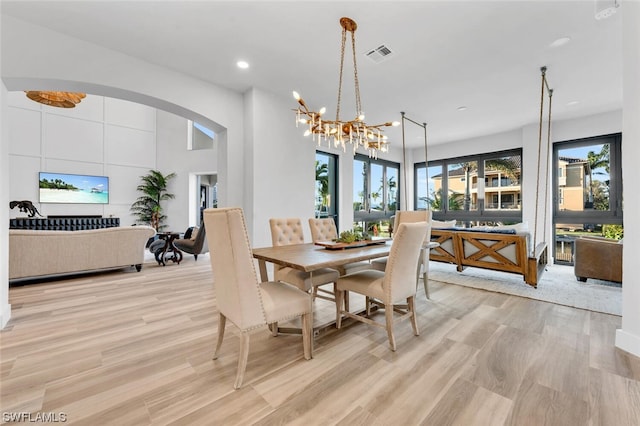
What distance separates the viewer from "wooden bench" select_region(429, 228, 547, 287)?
3889 millimetres

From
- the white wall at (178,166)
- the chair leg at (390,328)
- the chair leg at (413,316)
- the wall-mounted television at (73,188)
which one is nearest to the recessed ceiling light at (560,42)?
the chair leg at (413,316)

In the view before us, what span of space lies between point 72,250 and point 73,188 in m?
4.34

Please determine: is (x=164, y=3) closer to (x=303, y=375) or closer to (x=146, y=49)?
(x=146, y=49)

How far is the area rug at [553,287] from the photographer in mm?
3213

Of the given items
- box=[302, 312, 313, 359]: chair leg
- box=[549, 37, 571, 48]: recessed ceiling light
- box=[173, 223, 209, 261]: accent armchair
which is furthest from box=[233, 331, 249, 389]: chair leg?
box=[549, 37, 571, 48]: recessed ceiling light

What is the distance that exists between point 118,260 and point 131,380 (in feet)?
11.8

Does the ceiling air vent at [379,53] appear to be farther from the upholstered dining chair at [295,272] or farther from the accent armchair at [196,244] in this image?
the accent armchair at [196,244]

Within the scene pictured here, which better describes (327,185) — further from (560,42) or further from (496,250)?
(560,42)

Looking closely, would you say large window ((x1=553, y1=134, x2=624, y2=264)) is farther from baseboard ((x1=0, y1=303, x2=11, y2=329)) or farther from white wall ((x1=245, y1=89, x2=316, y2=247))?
baseboard ((x1=0, y1=303, x2=11, y2=329))

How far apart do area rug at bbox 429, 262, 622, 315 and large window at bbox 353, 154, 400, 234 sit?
8.80 ft

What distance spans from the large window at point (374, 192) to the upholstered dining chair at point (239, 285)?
17.5ft

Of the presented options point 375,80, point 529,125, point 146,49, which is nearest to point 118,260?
point 146,49

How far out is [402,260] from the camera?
7.15ft

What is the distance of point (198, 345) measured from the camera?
222cm
